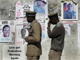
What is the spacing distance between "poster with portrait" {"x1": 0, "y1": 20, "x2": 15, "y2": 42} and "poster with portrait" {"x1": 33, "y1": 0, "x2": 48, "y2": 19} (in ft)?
3.21

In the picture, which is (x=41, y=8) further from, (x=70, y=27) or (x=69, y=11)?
(x=70, y=27)

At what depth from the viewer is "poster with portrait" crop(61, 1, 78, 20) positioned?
5.50 meters

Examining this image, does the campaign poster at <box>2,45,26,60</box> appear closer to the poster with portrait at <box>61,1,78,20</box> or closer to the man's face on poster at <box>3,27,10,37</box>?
the man's face on poster at <box>3,27,10,37</box>

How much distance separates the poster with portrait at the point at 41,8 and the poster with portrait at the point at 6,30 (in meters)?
0.98

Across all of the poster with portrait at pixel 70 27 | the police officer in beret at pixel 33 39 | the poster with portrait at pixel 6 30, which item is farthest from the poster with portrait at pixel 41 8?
the police officer in beret at pixel 33 39

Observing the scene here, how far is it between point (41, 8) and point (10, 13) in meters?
1.14

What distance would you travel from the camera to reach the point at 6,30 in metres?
5.63

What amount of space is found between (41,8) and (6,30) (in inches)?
59.4

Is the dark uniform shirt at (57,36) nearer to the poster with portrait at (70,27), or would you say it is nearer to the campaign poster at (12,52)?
the poster with portrait at (70,27)

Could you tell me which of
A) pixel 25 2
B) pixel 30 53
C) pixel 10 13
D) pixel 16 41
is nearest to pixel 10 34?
pixel 16 41

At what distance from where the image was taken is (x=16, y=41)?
5.59 meters

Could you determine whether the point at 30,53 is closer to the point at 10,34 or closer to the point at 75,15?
the point at 10,34

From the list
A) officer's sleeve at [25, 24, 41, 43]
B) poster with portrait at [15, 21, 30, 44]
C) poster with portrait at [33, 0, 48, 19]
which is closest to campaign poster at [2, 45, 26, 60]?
poster with portrait at [15, 21, 30, 44]

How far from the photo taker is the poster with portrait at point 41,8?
5.53 meters
